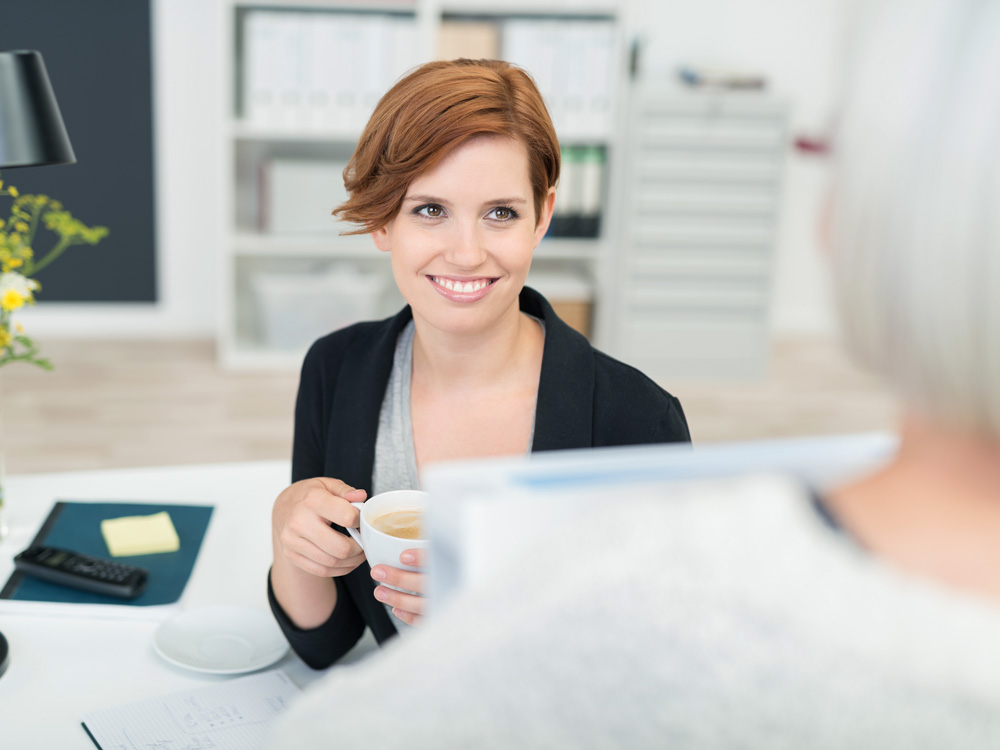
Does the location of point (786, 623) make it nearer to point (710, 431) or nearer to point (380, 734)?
point (380, 734)

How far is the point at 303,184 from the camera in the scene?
3719mm

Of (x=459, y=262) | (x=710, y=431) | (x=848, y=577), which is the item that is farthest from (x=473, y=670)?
(x=710, y=431)

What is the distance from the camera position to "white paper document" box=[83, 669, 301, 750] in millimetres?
888

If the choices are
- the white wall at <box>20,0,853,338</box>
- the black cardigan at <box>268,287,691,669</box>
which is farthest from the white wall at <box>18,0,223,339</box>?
the black cardigan at <box>268,287,691,669</box>

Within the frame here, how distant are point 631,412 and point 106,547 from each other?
66cm

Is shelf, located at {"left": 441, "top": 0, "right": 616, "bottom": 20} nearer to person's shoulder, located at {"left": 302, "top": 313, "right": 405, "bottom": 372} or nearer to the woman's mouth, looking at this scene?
person's shoulder, located at {"left": 302, "top": 313, "right": 405, "bottom": 372}

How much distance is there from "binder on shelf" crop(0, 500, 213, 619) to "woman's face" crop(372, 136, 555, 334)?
1.37 ft

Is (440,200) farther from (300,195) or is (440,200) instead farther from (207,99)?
(207,99)

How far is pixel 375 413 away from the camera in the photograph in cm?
118

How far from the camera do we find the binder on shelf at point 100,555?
3.56 feet

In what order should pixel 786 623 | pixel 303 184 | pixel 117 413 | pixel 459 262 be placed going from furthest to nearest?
pixel 303 184
pixel 117 413
pixel 459 262
pixel 786 623

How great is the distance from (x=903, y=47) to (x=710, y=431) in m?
3.01

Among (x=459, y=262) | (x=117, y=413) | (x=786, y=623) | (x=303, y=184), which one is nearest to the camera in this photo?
(x=786, y=623)

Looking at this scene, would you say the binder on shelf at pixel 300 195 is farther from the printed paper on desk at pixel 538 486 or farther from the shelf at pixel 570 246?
the printed paper on desk at pixel 538 486
